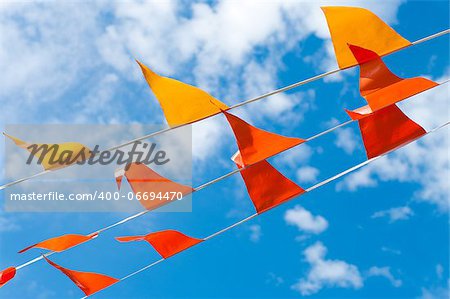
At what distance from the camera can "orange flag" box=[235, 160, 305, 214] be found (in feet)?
10.3

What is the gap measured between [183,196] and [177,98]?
1.94 ft

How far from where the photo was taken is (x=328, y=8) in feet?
9.48

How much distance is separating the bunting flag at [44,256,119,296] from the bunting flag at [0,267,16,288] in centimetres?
32

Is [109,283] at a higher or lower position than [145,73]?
lower

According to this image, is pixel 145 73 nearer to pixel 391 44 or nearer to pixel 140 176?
pixel 140 176

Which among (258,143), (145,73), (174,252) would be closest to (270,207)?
(258,143)

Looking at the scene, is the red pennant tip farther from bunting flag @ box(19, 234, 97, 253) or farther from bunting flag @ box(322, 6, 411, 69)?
bunting flag @ box(19, 234, 97, 253)

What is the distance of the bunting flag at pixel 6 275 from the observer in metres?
3.24

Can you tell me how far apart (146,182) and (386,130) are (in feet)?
4.98

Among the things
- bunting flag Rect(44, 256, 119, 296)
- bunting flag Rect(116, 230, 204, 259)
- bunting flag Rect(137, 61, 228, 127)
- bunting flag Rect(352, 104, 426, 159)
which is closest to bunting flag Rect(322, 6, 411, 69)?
bunting flag Rect(352, 104, 426, 159)

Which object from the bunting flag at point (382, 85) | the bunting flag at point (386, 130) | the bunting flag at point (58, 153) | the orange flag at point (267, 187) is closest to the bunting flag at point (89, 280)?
the bunting flag at point (58, 153)

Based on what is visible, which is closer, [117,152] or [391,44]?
[391,44]

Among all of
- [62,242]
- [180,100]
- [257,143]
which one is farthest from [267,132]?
[62,242]

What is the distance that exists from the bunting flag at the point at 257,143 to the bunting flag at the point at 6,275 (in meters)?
1.60
